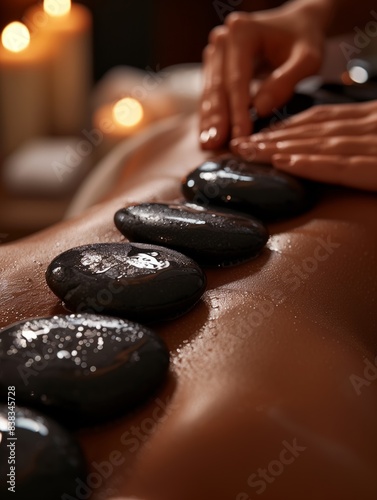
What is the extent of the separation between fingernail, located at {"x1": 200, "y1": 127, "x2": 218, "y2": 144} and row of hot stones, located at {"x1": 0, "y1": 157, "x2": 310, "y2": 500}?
24 centimetres

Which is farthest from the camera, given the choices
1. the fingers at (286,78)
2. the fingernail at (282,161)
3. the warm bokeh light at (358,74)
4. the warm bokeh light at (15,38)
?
the warm bokeh light at (15,38)

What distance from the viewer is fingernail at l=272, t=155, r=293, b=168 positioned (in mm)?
925

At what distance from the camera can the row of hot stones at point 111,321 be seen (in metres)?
0.49

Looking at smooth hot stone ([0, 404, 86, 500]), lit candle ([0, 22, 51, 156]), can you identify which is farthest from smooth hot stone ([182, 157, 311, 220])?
lit candle ([0, 22, 51, 156])

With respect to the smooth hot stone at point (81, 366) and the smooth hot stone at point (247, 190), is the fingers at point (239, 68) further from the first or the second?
the smooth hot stone at point (81, 366)

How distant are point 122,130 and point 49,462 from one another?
1.43m

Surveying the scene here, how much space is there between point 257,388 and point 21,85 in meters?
1.70

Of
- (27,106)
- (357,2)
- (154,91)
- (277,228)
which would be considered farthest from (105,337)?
(27,106)

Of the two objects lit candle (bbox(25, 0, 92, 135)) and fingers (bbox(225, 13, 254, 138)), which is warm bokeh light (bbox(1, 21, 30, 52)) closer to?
lit candle (bbox(25, 0, 92, 135))

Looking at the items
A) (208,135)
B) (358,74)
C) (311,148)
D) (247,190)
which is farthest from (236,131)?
(358,74)

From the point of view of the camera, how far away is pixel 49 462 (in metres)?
0.48

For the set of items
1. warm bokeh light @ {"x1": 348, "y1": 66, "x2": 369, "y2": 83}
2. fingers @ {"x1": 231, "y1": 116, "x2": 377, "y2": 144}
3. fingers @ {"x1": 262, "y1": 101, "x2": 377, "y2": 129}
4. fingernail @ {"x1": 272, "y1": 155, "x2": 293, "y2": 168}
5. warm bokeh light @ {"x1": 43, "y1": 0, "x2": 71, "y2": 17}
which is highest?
fingers @ {"x1": 262, "y1": 101, "x2": 377, "y2": 129}

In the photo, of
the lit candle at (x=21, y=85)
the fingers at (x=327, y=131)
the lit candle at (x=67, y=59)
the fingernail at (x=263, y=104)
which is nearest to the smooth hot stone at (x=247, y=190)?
the fingers at (x=327, y=131)

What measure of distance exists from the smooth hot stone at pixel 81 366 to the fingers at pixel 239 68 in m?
0.57
